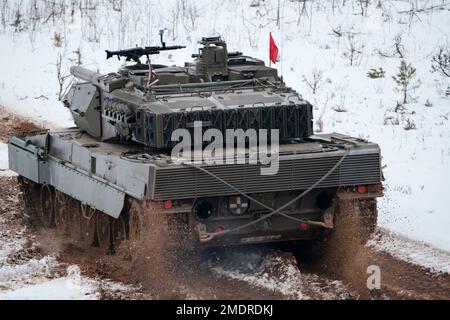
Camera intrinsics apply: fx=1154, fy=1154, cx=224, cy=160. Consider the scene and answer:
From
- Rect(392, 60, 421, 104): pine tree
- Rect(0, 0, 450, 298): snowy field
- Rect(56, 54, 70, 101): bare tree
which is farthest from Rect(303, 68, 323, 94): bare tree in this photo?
Rect(56, 54, 70, 101): bare tree

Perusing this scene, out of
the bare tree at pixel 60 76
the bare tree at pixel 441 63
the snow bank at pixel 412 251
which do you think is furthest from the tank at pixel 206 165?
the bare tree at pixel 60 76

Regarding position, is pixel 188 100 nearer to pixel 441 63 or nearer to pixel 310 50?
pixel 441 63

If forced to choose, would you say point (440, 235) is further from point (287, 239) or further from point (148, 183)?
point (148, 183)

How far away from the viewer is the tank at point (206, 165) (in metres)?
12.0

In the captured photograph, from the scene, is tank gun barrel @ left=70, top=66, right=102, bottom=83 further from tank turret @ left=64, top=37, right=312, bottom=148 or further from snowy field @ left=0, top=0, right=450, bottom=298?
snowy field @ left=0, top=0, right=450, bottom=298

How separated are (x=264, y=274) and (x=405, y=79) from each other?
916cm

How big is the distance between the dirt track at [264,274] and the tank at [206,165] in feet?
0.98

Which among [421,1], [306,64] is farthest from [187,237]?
[421,1]

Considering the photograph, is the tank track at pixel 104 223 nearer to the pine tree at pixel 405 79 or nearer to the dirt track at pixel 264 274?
the dirt track at pixel 264 274

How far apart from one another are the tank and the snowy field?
10.4 ft

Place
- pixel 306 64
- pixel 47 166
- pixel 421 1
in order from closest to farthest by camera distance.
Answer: pixel 47 166
pixel 306 64
pixel 421 1

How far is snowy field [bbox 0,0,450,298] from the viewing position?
1888 cm

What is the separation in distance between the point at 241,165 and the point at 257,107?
1154mm

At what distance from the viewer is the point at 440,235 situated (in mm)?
13797
